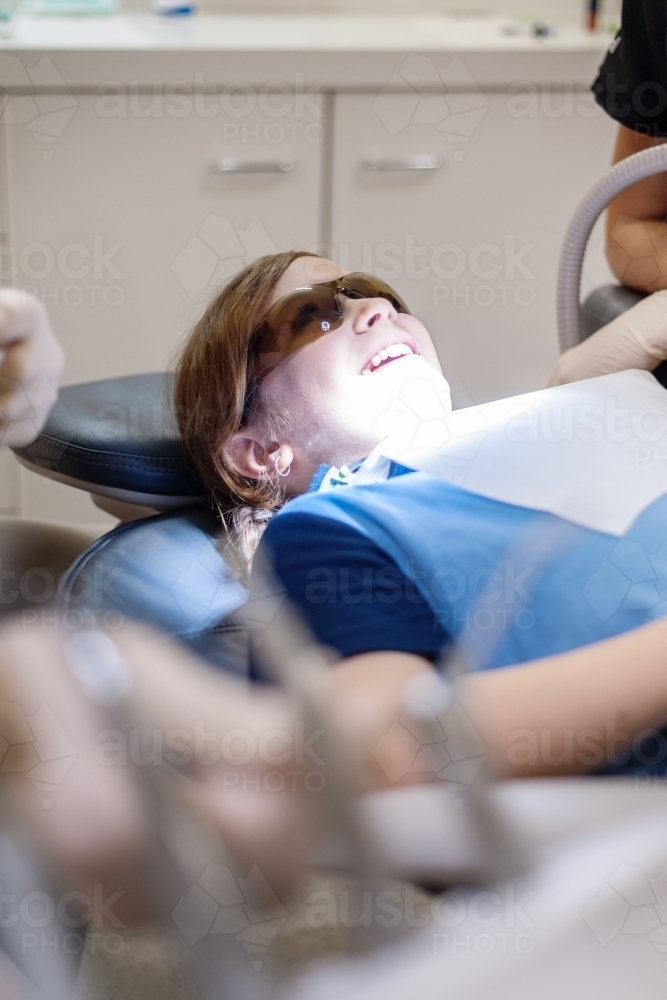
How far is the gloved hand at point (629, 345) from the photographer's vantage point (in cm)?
77

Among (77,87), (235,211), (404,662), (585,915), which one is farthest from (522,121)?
(585,915)

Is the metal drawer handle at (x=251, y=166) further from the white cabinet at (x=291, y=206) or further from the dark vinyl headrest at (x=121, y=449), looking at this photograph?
the dark vinyl headrest at (x=121, y=449)

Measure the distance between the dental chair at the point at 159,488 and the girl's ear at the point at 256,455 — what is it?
0.05m

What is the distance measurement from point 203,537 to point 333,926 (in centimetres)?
32

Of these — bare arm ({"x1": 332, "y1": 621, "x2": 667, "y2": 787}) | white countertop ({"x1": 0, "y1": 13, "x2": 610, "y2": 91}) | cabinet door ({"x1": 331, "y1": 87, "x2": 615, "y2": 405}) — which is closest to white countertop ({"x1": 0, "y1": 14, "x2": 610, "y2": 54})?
white countertop ({"x1": 0, "y1": 13, "x2": 610, "y2": 91})

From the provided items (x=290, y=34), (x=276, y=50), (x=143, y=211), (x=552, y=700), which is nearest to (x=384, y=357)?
(x=552, y=700)

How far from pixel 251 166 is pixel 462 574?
67 cm

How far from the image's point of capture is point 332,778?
1.34ft

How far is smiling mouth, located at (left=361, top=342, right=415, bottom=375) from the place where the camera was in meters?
0.70

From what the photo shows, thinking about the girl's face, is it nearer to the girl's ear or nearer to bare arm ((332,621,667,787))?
the girl's ear

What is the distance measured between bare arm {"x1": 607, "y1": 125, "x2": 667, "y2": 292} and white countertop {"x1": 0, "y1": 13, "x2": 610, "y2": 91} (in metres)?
0.38

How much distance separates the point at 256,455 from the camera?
0.73 meters

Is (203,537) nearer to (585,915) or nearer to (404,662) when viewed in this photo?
(404,662)

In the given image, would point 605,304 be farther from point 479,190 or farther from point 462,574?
point 462,574
